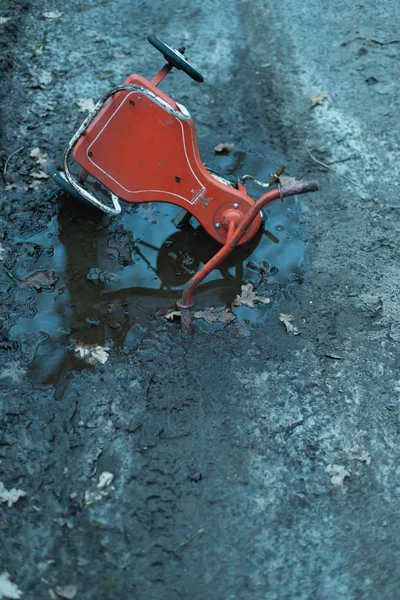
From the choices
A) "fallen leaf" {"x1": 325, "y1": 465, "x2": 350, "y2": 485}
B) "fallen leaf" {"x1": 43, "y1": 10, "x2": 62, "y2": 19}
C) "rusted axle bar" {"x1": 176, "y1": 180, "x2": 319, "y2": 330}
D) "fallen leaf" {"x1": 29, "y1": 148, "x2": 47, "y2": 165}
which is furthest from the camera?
"fallen leaf" {"x1": 43, "y1": 10, "x2": 62, "y2": 19}

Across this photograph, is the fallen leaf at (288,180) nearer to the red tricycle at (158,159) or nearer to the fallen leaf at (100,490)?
the red tricycle at (158,159)

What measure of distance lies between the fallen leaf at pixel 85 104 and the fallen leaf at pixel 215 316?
226 centimetres

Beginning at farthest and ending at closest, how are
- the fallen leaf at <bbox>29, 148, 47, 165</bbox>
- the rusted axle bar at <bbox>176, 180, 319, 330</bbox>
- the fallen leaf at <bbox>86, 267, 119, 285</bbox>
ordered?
1. the fallen leaf at <bbox>29, 148, 47, 165</bbox>
2. the fallen leaf at <bbox>86, 267, 119, 285</bbox>
3. the rusted axle bar at <bbox>176, 180, 319, 330</bbox>

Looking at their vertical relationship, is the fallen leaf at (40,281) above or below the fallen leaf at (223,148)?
below

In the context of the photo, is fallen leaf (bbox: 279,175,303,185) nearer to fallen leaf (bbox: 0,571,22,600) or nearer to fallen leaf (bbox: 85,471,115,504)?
fallen leaf (bbox: 85,471,115,504)

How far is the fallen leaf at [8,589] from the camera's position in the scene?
2.61m

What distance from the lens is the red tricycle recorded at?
355 centimetres

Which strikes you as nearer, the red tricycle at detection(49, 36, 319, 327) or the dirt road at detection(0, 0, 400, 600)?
the dirt road at detection(0, 0, 400, 600)

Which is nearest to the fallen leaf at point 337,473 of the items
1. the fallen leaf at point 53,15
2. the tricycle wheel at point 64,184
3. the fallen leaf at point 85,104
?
the tricycle wheel at point 64,184

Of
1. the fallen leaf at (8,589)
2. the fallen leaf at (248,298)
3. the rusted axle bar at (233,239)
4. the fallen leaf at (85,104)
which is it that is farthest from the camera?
the fallen leaf at (85,104)

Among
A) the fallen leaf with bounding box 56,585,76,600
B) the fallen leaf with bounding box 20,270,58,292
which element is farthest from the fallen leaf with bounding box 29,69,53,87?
the fallen leaf with bounding box 56,585,76,600

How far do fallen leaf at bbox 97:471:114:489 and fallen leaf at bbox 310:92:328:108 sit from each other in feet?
11.9

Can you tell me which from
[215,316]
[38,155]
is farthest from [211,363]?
[38,155]

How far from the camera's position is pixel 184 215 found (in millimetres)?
4297
